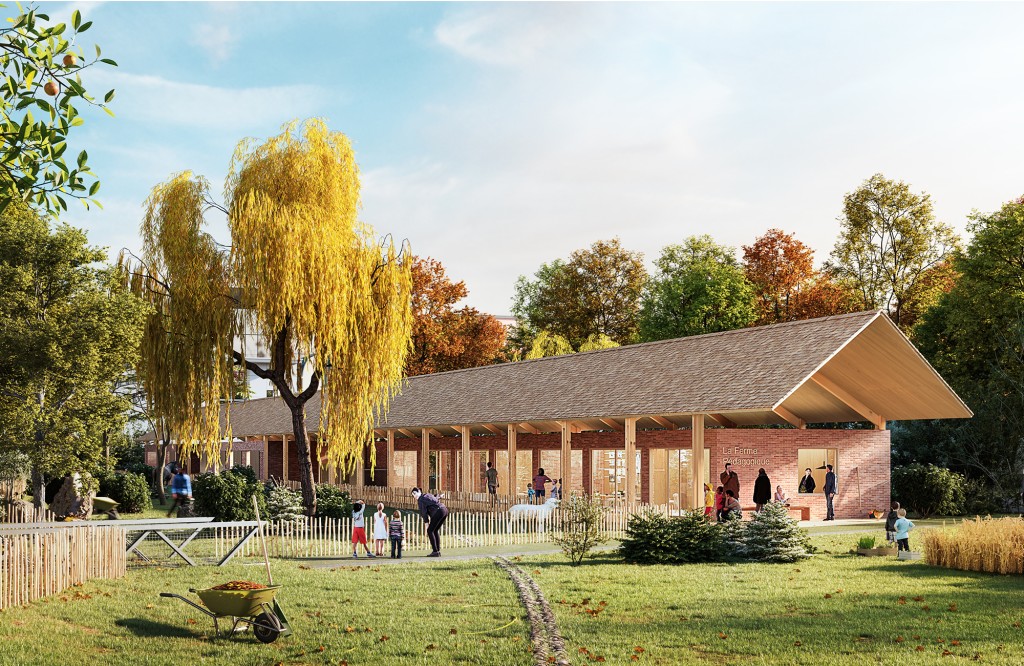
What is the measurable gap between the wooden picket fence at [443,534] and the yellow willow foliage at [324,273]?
3.71m

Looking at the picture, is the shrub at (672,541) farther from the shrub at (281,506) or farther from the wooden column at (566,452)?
the wooden column at (566,452)

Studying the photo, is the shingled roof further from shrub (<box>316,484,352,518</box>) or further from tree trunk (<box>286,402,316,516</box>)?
tree trunk (<box>286,402,316,516</box>)

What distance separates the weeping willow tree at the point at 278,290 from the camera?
2617 cm

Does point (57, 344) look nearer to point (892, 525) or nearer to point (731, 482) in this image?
point (731, 482)

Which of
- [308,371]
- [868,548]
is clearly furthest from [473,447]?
[308,371]

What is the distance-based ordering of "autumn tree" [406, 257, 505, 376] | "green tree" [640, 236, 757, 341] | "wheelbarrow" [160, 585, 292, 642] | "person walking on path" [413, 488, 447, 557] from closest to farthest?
"wheelbarrow" [160, 585, 292, 642] < "person walking on path" [413, 488, 447, 557] < "green tree" [640, 236, 757, 341] < "autumn tree" [406, 257, 505, 376]

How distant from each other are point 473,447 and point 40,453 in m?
20.7

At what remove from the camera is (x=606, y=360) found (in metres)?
38.2

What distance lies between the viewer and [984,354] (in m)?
42.8

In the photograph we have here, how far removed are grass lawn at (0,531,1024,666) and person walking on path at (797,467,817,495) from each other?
1269 centimetres

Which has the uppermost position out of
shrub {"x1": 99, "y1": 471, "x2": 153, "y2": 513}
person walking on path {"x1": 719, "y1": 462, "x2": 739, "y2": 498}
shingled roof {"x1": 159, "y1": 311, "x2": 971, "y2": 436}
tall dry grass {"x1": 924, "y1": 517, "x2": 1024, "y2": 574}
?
shingled roof {"x1": 159, "y1": 311, "x2": 971, "y2": 436}

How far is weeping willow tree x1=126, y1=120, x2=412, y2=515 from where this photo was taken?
85.9 ft

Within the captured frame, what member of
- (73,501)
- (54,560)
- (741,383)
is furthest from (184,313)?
(741,383)

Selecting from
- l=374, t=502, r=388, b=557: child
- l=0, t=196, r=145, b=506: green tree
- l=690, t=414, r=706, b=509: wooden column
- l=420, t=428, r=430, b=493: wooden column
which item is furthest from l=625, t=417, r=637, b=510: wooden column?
l=0, t=196, r=145, b=506: green tree
